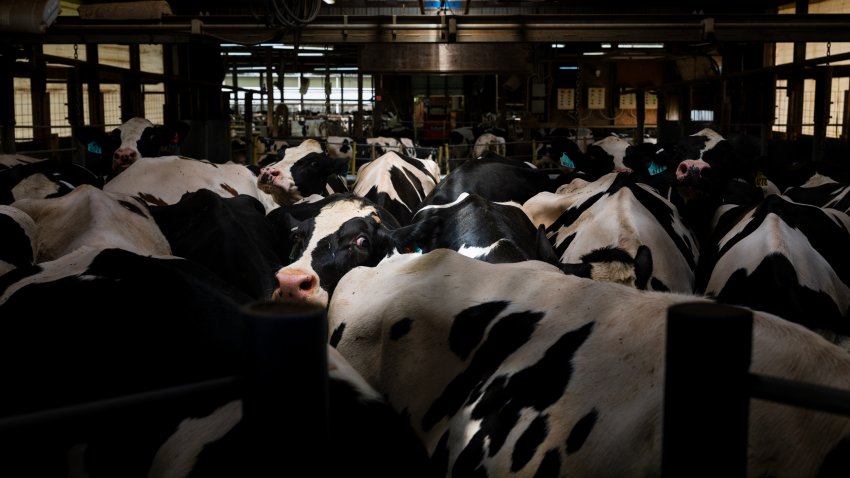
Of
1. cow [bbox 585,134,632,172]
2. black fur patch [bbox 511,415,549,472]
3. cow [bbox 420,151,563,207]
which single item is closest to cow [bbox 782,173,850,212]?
cow [bbox 585,134,632,172]

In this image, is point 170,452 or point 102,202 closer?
point 170,452

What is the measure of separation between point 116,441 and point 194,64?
17.8m

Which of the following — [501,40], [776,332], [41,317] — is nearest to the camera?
[776,332]

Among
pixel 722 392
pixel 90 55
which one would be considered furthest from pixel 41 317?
pixel 90 55

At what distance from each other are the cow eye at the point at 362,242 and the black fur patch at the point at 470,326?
216cm

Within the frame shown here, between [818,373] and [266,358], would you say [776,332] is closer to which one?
[818,373]

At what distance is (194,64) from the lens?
18781 mm

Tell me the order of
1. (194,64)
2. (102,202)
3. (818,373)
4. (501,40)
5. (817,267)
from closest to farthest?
(818,373) < (817,267) < (102,202) < (501,40) < (194,64)

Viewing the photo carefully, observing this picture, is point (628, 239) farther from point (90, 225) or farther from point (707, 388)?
point (707, 388)

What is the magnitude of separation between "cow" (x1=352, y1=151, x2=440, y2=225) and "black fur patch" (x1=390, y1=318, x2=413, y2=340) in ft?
14.8

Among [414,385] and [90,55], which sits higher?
[90,55]

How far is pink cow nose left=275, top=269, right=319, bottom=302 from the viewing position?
14.2 ft

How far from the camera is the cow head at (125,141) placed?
29.2 ft

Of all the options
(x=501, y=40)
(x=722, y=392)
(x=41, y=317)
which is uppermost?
(x=501, y=40)
